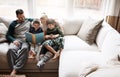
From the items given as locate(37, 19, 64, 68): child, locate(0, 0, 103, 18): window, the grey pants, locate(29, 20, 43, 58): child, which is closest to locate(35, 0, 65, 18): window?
locate(0, 0, 103, 18): window

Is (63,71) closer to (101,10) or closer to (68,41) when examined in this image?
(68,41)

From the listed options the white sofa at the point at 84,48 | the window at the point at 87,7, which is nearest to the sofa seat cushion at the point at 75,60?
the white sofa at the point at 84,48

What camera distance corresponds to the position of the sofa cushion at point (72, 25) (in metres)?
2.99

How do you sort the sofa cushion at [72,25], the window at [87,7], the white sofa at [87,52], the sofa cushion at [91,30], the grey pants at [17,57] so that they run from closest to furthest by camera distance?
the white sofa at [87,52] → the grey pants at [17,57] → the sofa cushion at [91,30] → the sofa cushion at [72,25] → the window at [87,7]

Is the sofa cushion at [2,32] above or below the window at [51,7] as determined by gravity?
below

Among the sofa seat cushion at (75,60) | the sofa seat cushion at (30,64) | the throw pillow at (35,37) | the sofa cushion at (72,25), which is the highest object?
the sofa cushion at (72,25)

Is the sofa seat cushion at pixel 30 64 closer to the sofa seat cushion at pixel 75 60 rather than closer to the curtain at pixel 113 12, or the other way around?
the sofa seat cushion at pixel 75 60

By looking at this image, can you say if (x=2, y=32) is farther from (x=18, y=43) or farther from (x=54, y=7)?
(x=54, y=7)

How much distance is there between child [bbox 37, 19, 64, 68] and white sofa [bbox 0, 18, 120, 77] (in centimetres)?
11

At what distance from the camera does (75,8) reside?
3352 millimetres

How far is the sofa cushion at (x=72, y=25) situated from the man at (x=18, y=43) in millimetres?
674

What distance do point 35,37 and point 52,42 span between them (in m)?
0.29

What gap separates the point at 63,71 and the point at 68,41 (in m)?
0.83

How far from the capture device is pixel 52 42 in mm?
2531
